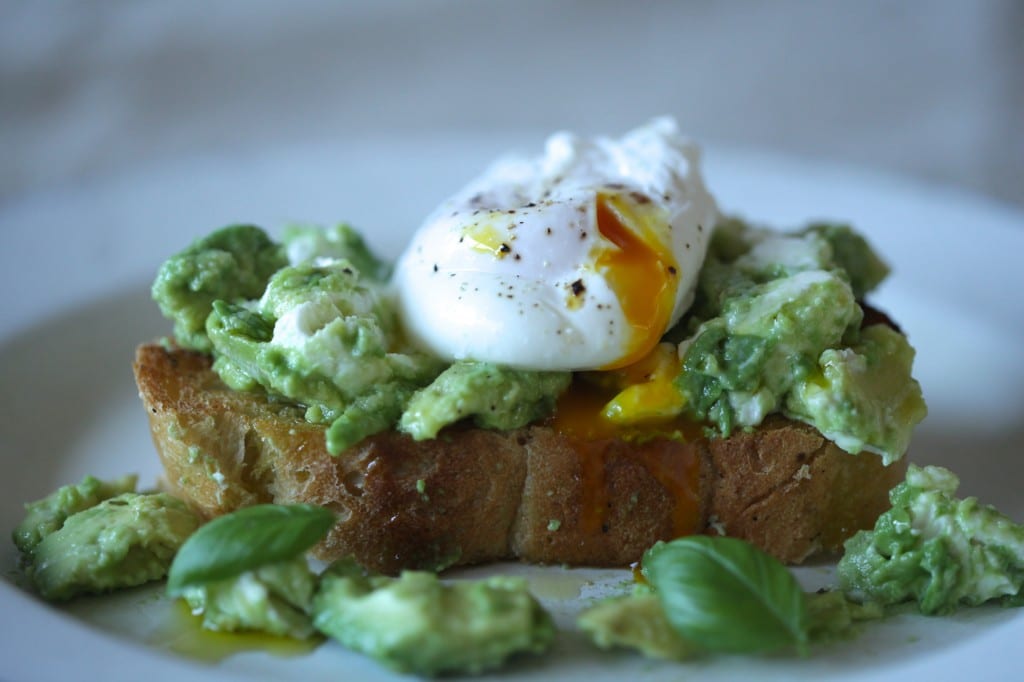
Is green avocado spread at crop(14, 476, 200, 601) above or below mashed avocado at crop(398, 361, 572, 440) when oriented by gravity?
below

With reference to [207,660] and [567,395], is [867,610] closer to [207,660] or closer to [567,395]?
[567,395]

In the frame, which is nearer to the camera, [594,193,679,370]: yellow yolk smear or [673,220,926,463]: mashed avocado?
[673,220,926,463]: mashed avocado

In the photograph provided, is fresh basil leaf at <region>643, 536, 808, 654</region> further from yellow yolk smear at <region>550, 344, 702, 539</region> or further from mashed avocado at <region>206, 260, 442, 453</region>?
mashed avocado at <region>206, 260, 442, 453</region>

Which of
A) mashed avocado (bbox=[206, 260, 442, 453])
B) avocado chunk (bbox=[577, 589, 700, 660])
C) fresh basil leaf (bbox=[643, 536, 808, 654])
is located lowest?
avocado chunk (bbox=[577, 589, 700, 660])

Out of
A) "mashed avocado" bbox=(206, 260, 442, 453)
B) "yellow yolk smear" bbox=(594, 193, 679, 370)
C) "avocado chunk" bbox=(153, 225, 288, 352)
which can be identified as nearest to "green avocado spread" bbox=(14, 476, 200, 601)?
"mashed avocado" bbox=(206, 260, 442, 453)

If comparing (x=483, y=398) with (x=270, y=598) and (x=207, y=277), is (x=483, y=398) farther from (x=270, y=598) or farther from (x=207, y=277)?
(x=207, y=277)

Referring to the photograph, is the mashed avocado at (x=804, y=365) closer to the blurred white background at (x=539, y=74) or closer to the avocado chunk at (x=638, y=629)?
the avocado chunk at (x=638, y=629)

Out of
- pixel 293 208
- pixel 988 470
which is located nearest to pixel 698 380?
pixel 988 470
